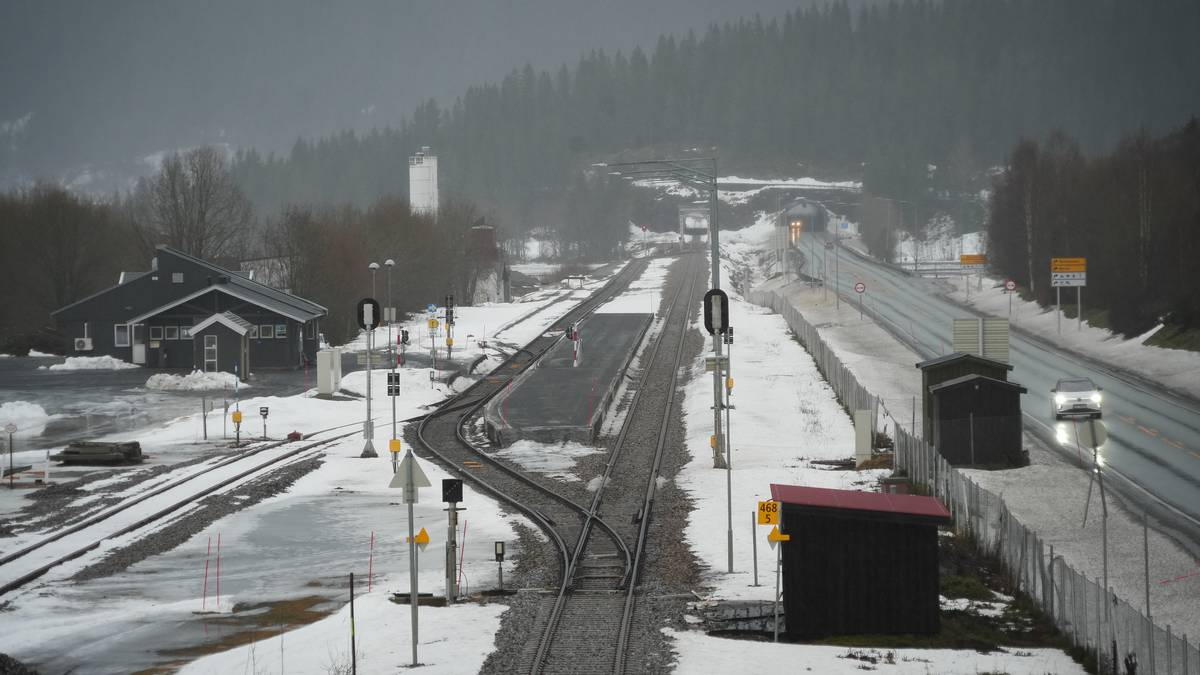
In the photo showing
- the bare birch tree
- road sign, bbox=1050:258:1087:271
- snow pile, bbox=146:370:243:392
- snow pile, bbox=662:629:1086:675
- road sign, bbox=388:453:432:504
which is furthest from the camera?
the bare birch tree

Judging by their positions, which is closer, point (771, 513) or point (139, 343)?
point (771, 513)

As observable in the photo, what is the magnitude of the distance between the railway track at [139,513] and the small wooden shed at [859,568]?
15.4 meters

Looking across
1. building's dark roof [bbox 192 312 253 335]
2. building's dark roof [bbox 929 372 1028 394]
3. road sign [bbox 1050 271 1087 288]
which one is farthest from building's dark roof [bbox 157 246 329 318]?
building's dark roof [bbox 929 372 1028 394]

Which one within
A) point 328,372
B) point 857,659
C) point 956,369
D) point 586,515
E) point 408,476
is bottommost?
point 857,659

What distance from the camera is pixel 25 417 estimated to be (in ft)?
163

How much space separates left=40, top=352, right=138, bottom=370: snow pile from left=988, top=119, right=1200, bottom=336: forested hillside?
54882 millimetres

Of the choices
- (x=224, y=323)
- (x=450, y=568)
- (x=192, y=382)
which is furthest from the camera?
(x=224, y=323)

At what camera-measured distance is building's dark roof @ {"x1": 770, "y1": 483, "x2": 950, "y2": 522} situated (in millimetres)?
19953

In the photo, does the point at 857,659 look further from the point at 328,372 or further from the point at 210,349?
the point at 210,349

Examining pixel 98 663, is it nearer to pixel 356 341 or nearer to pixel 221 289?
pixel 221 289

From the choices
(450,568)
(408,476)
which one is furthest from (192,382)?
(408,476)

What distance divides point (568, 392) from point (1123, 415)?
74.2 feet

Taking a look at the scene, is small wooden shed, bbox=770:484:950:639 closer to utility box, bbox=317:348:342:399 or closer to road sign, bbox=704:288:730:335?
road sign, bbox=704:288:730:335

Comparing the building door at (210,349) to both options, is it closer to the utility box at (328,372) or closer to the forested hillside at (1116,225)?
the utility box at (328,372)
